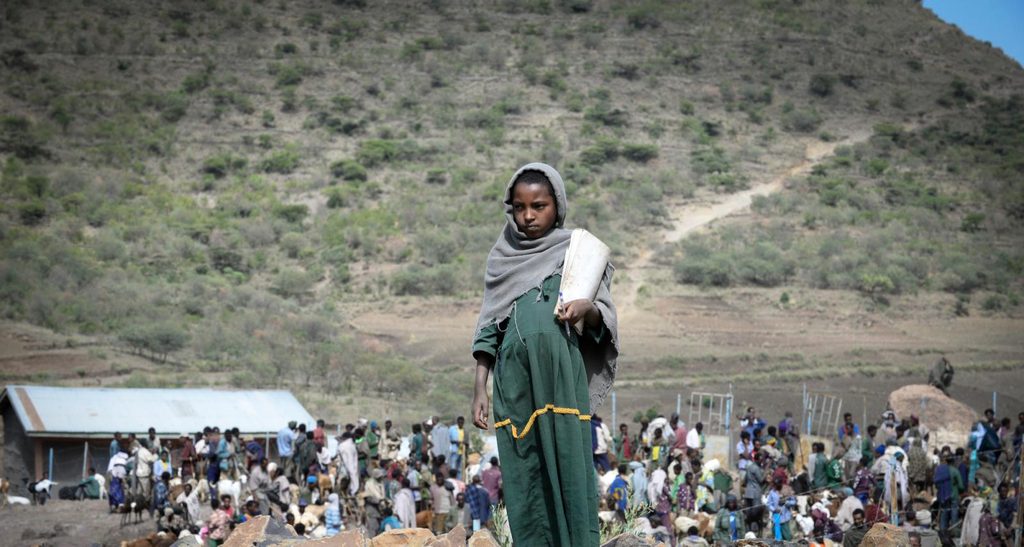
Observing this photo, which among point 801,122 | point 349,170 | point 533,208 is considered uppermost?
point 801,122

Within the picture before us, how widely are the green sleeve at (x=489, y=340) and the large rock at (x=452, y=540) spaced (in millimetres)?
2008

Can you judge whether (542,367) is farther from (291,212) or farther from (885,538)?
(291,212)

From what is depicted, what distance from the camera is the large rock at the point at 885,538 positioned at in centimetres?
808

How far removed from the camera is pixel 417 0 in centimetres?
9231

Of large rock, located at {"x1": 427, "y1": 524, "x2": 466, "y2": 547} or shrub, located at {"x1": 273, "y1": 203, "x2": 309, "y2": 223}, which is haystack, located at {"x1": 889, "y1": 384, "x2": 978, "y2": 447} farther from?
shrub, located at {"x1": 273, "y1": 203, "x2": 309, "y2": 223}

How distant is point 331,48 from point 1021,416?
70119 millimetres

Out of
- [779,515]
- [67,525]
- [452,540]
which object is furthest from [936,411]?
[452,540]

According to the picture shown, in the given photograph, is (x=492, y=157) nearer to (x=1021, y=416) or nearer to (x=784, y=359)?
(x=784, y=359)

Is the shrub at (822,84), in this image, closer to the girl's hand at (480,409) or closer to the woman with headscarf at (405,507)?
→ the woman with headscarf at (405,507)

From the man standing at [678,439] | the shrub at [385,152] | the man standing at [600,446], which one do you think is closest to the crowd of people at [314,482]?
the man standing at [600,446]

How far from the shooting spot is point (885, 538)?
8109 millimetres

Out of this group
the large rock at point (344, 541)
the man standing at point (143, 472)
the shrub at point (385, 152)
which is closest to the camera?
the large rock at point (344, 541)

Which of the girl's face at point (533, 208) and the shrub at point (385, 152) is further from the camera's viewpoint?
the shrub at point (385, 152)

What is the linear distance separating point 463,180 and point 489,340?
5859cm
